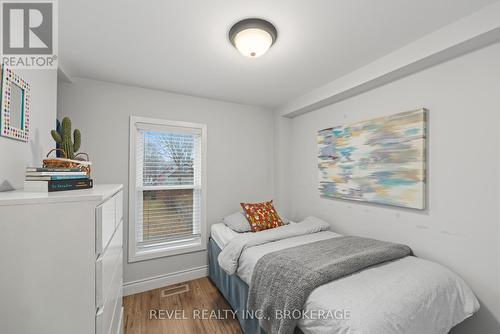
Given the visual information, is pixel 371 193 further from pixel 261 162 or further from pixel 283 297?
pixel 261 162

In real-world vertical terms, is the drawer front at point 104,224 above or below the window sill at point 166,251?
above

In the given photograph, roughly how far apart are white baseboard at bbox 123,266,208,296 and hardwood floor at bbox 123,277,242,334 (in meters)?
0.06

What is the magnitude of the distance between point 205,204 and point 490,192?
278cm

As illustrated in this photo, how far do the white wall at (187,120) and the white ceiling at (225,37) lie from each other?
23 centimetres

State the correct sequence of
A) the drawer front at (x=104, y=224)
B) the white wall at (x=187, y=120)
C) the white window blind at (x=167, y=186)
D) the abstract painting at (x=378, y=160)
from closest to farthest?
1. the drawer front at (x=104, y=224)
2. the abstract painting at (x=378, y=160)
3. the white wall at (x=187, y=120)
4. the white window blind at (x=167, y=186)

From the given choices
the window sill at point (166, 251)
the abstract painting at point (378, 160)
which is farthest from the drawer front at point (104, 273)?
the abstract painting at point (378, 160)

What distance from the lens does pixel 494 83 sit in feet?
5.00

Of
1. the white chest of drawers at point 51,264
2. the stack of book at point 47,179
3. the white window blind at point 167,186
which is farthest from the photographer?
the white window blind at point 167,186

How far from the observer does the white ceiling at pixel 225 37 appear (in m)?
1.40

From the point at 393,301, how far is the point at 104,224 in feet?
5.58

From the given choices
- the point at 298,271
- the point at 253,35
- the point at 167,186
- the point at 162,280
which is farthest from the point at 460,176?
the point at 162,280

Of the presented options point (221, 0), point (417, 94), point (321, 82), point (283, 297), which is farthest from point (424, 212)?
point (221, 0)

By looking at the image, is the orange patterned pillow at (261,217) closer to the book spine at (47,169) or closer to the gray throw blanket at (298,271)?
the gray throw blanket at (298,271)

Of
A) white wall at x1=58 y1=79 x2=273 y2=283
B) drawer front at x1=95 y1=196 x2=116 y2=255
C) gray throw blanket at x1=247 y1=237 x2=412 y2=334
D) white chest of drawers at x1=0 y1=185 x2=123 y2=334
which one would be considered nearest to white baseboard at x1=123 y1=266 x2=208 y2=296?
white wall at x1=58 y1=79 x2=273 y2=283
